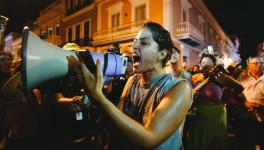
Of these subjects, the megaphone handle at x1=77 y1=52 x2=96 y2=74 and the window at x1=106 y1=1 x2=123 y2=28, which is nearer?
the megaphone handle at x1=77 y1=52 x2=96 y2=74

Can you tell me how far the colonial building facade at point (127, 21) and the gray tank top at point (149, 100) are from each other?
483 inches

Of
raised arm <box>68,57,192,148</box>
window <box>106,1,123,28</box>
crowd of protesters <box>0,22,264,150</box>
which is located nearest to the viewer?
raised arm <box>68,57,192,148</box>

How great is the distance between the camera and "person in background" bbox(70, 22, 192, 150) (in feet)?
4.43

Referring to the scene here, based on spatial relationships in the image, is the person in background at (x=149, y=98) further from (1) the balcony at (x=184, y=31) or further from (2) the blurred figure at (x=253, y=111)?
(1) the balcony at (x=184, y=31)

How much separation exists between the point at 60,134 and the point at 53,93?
0.65 meters

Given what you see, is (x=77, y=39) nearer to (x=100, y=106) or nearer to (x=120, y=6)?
(x=120, y=6)

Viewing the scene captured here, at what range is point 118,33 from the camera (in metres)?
18.3

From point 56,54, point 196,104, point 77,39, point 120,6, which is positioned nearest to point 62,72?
point 56,54

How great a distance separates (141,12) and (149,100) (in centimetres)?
1595

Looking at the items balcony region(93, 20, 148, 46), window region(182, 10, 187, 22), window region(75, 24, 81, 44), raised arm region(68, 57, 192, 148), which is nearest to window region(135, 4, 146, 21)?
balcony region(93, 20, 148, 46)

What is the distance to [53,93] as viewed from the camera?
12.6ft

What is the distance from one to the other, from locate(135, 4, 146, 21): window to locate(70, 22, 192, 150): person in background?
15.3m

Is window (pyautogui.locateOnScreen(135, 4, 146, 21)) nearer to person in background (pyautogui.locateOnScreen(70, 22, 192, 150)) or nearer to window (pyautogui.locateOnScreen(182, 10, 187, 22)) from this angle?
window (pyautogui.locateOnScreen(182, 10, 187, 22))

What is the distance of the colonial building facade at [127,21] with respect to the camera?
16.3 m
